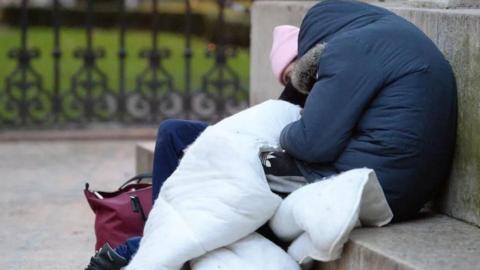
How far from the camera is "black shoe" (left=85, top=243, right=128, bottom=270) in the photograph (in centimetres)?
474

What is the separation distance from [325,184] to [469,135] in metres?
0.64

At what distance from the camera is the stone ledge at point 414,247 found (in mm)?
4012

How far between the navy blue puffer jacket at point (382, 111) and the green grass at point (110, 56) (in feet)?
24.4

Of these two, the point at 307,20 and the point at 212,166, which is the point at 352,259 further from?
the point at 307,20

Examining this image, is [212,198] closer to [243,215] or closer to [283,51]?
[243,215]

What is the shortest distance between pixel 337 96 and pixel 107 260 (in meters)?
1.13

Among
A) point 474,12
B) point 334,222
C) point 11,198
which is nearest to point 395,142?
point 334,222

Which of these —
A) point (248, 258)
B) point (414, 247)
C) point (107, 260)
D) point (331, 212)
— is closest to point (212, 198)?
point (248, 258)

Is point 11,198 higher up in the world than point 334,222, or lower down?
lower down

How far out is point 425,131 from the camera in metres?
4.41

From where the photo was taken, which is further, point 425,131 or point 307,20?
point 307,20

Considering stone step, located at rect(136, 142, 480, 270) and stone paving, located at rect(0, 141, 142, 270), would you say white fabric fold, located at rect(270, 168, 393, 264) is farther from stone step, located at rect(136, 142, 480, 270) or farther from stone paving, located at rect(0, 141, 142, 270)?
stone paving, located at rect(0, 141, 142, 270)

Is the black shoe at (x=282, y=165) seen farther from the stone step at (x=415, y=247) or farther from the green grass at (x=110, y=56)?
the green grass at (x=110, y=56)

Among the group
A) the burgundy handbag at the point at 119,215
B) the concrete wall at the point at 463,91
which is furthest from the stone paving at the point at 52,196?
the concrete wall at the point at 463,91
